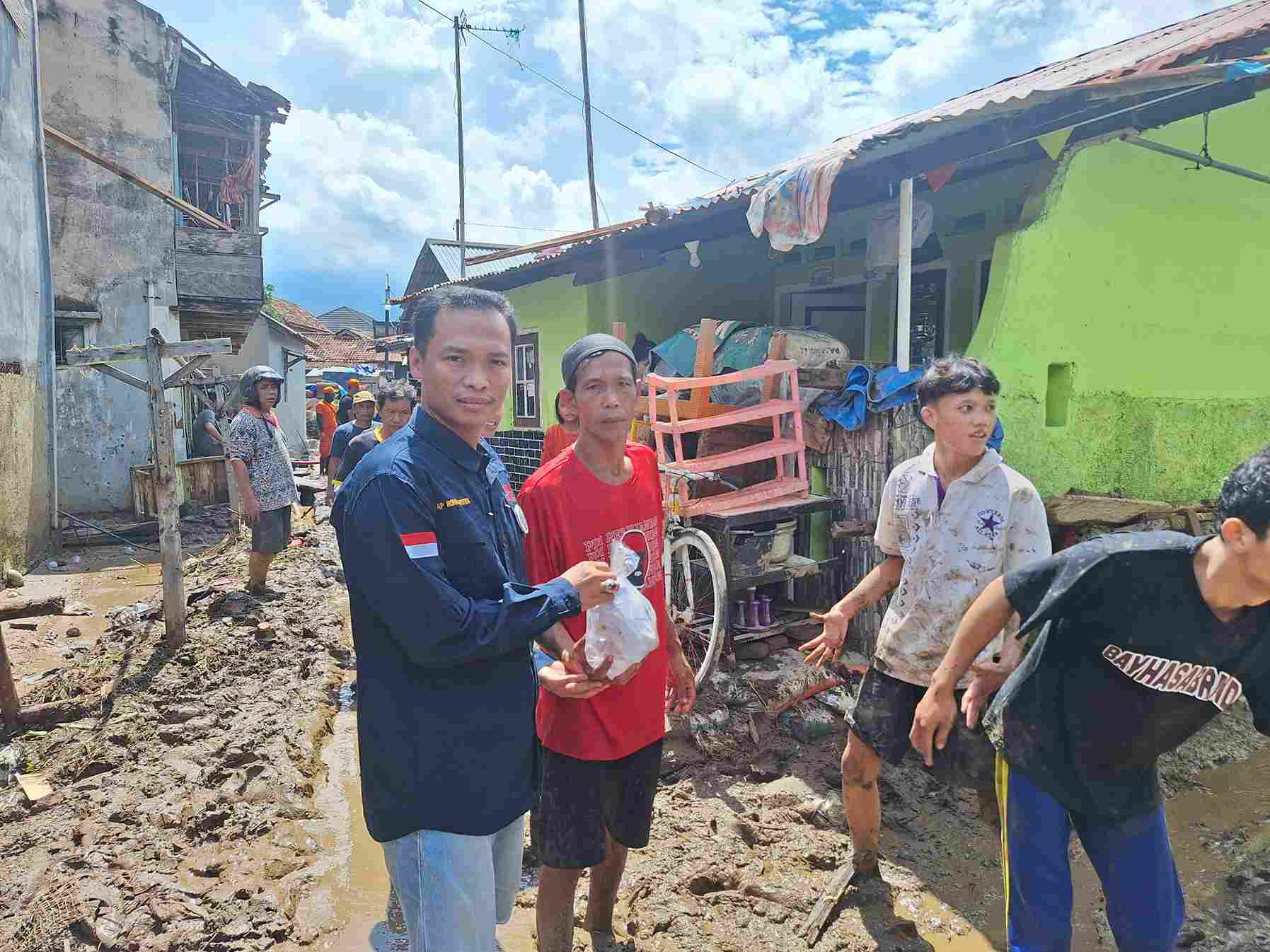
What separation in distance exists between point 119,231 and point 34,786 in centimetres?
1042

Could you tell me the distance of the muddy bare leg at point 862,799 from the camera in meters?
2.99

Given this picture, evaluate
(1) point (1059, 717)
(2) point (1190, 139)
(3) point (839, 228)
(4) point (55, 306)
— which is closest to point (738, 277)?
(3) point (839, 228)

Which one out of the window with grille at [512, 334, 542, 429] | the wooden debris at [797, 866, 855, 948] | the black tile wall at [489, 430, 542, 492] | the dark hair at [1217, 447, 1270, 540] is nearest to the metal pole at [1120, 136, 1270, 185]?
the dark hair at [1217, 447, 1270, 540]

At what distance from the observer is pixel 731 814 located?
373 centimetres

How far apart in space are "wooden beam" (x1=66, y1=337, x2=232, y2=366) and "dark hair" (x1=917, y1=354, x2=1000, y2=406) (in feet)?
17.1

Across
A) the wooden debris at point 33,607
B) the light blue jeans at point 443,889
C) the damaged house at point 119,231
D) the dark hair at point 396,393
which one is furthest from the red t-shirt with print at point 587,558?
the damaged house at point 119,231

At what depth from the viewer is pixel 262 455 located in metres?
6.39

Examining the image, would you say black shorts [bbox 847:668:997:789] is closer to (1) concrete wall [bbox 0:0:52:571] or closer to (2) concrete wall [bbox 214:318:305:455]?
(1) concrete wall [bbox 0:0:52:571]

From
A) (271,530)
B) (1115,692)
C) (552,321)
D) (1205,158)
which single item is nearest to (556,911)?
(1115,692)

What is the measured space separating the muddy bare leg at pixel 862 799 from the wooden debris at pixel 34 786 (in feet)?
12.4

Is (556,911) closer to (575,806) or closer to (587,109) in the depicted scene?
(575,806)

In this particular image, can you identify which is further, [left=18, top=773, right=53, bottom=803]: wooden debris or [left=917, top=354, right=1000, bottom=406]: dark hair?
[left=18, top=773, right=53, bottom=803]: wooden debris

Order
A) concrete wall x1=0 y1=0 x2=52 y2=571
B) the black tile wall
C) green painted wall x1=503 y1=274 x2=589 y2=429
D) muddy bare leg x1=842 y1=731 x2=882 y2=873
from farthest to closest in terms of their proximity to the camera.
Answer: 1. the black tile wall
2. green painted wall x1=503 y1=274 x2=589 y2=429
3. concrete wall x1=0 y1=0 x2=52 y2=571
4. muddy bare leg x1=842 y1=731 x2=882 y2=873

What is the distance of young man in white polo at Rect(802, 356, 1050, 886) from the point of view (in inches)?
108
